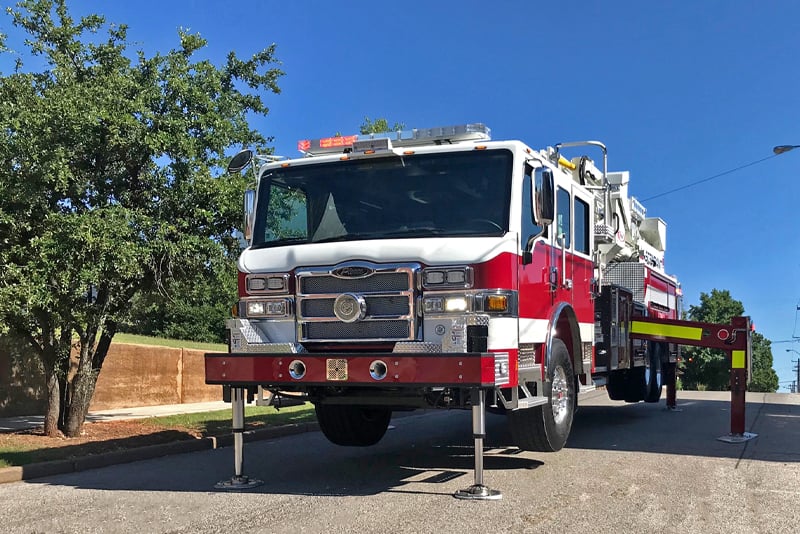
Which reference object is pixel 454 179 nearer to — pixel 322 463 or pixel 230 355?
pixel 230 355

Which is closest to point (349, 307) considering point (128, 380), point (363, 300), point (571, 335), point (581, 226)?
point (363, 300)

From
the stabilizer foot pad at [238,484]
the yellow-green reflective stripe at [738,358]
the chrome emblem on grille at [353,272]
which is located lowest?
the stabilizer foot pad at [238,484]

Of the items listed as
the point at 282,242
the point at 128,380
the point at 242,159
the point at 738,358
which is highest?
the point at 242,159

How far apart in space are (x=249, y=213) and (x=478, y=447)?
10.5 feet

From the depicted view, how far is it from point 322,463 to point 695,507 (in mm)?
4101

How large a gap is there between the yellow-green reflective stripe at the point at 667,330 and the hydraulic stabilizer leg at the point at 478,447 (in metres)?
5.23

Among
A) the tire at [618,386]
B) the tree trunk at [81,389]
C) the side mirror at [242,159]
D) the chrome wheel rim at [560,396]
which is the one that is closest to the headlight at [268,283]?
the side mirror at [242,159]

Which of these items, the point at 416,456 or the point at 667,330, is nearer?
the point at 416,456

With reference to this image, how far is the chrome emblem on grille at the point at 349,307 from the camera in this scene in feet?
22.2

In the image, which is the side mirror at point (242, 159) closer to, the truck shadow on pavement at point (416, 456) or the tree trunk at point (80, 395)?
the truck shadow on pavement at point (416, 456)

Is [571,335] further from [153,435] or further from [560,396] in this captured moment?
[153,435]

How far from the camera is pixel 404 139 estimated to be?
25.1ft

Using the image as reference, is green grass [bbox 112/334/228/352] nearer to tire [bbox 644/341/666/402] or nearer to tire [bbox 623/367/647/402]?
tire [bbox 623/367/647/402]

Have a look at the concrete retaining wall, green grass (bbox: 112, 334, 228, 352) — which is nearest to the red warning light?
the concrete retaining wall
